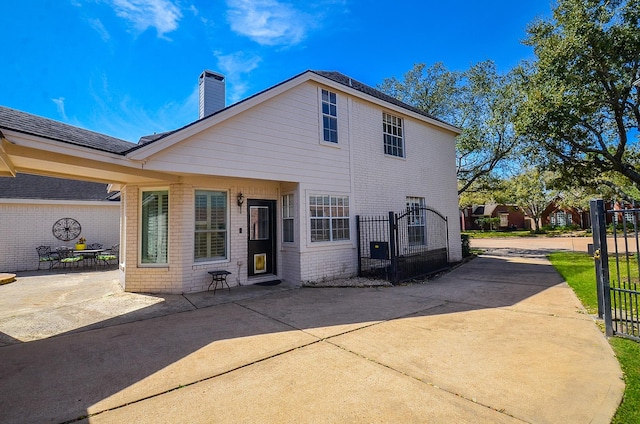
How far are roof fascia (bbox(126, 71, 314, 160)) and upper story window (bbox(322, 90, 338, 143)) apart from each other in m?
1.03

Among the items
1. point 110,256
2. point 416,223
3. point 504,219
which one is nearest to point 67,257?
point 110,256

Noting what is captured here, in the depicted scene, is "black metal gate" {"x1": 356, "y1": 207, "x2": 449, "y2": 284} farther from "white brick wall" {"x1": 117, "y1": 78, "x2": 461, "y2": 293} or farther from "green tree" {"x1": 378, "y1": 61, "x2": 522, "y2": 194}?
"green tree" {"x1": 378, "y1": 61, "x2": 522, "y2": 194}

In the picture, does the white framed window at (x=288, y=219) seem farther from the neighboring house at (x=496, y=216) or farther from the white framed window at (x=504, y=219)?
the white framed window at (x=504, y=219)

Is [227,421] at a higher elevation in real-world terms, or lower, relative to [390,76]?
lower

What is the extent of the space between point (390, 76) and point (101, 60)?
20.3 m

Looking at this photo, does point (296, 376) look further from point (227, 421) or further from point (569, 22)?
point (569, 22)

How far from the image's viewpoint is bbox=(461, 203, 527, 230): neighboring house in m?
47.9

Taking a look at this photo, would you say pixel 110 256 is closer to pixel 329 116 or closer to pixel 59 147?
pixel 59 147

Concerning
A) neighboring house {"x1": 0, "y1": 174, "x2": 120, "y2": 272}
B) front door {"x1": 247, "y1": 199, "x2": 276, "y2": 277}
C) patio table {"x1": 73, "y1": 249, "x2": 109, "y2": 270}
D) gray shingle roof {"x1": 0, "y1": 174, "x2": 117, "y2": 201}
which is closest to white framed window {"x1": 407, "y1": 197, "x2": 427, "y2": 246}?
front door {"x1": 247, "y1": 199, "x2": 276, "y2": 277}

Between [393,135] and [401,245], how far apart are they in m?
4.47

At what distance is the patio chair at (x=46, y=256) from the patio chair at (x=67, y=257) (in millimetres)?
256

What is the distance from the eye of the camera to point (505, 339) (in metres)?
4.60

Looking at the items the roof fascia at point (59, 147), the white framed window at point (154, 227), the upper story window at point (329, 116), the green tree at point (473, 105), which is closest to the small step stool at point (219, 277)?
the white framed window at point (154, 227)

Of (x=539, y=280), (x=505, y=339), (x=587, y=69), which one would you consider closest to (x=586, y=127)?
(x=587, y=69)
